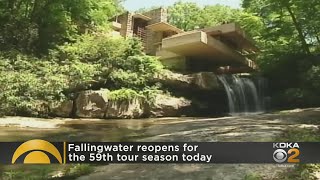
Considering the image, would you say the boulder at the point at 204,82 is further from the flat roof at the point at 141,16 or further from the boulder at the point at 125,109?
the flat roof at the point at 141,16

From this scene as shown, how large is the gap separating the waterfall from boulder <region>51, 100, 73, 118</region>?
8.39 m

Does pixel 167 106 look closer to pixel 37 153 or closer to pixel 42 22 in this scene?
pixel 42 22

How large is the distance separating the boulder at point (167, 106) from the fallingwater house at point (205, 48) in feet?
15.2

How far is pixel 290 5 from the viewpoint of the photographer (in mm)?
19531

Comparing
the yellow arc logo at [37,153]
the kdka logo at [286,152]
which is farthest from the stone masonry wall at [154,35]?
the kdka logo at [286,152]

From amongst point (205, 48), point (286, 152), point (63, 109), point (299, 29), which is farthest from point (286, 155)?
point (205, 48)

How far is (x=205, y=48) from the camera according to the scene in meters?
23.1

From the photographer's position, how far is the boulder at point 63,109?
15703mm

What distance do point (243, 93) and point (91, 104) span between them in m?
9.00

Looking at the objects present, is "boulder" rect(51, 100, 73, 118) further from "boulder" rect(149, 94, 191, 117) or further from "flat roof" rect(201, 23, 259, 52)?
"flat roof" rect(201, 23, 259, 52)

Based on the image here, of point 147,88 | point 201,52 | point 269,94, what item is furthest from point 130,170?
point 201,52

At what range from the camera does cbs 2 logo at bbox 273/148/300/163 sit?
410 centimetres

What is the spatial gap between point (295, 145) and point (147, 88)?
14104 millimetres

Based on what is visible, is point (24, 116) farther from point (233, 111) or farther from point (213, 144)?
point (213, 144)
